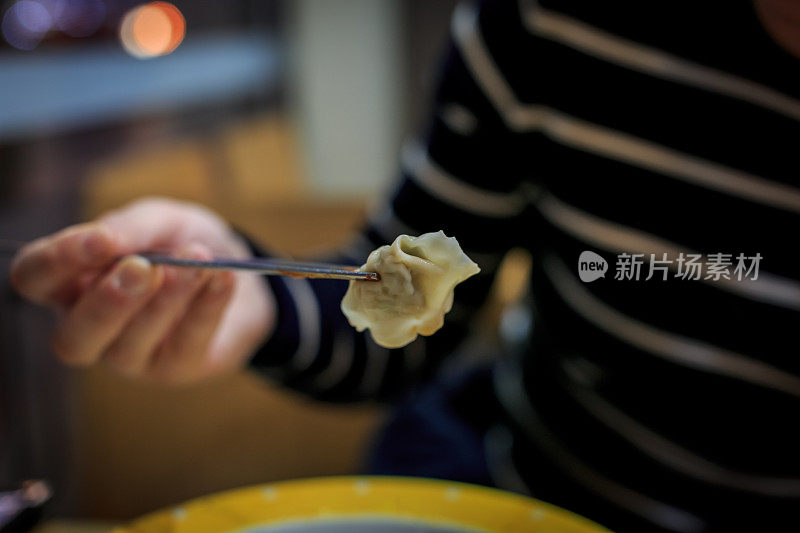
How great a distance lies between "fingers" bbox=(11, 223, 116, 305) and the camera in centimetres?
33

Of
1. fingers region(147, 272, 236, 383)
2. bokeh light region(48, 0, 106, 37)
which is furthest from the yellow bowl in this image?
bokeh light region(48, 0, 106, 37)

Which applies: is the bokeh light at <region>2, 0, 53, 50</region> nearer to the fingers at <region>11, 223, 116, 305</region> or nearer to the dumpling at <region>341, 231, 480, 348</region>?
the fingers at <region>11, 223, 116, 305</region>

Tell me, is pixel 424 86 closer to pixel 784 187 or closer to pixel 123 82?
pixel 123 82

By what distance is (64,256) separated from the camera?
33cm

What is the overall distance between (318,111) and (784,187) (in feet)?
Result: 7.74

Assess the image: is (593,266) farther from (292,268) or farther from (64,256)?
(64,256)

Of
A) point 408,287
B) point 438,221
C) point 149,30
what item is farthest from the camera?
point 149,30

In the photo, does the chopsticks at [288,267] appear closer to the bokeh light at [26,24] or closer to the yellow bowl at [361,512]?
the yellow bowl at [361,512]

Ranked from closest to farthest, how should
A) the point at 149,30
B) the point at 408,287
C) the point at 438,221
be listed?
the point at 408,287 < the point at 438,221 < the point at 149,30

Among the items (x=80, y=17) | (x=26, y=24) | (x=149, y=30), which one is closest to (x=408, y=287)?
(x=149, y=30)

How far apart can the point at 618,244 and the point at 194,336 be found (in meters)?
0.27

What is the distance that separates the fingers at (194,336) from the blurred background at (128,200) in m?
0.08

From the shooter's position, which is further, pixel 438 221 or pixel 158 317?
pixel 438 221

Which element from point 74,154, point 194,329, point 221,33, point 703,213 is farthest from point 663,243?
point 221,33
